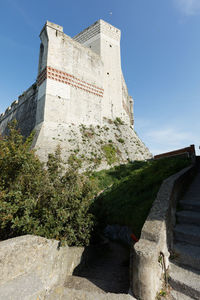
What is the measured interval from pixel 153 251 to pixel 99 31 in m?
22.8

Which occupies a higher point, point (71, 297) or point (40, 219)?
point (40, 219)

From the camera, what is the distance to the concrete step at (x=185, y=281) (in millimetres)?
2840

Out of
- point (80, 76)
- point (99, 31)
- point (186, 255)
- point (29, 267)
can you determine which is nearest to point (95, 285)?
point (29, 267)

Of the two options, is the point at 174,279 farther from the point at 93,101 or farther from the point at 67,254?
the point at 93,101

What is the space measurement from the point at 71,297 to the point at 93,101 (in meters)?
16.5

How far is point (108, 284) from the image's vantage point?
387 centimetres

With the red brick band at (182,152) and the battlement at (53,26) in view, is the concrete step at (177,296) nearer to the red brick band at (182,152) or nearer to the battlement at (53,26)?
the red brick band at (182,152)

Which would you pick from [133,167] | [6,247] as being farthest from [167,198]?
[133,167]

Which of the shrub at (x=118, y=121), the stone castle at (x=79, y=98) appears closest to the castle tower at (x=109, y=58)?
the stone castle at (x=79, y=98)

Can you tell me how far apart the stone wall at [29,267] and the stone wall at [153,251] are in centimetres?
181

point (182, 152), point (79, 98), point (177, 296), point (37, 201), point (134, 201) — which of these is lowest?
point (177, 296)

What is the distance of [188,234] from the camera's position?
3.86m

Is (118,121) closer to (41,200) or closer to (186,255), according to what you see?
(41,200)

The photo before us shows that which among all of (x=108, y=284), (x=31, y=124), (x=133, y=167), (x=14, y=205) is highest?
(x=31, y=124)
